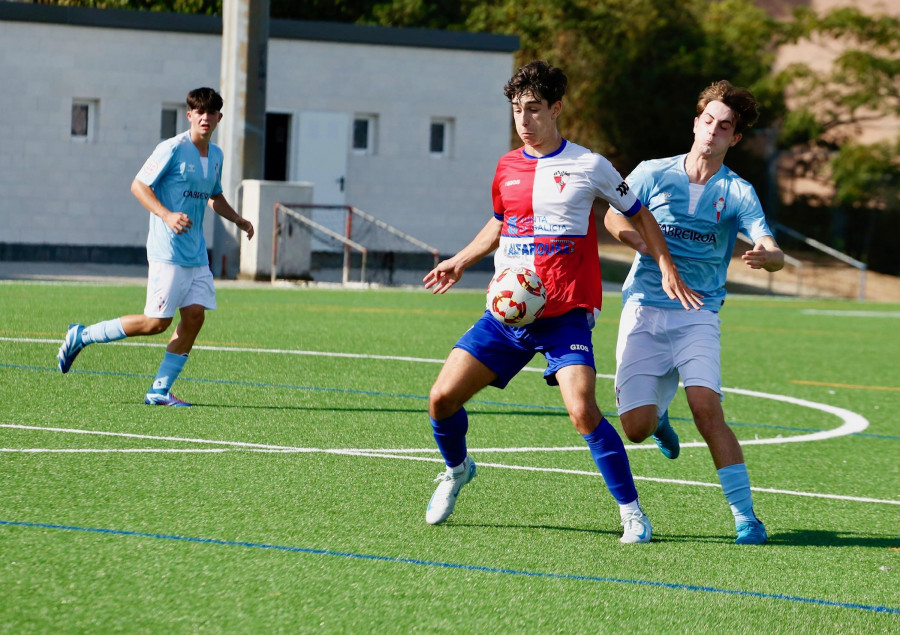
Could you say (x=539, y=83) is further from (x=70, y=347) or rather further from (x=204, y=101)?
(x=70, y=347)

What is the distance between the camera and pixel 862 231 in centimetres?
3938

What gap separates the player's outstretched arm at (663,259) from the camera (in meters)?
5.92

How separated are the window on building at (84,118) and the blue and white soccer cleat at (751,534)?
23.4 m

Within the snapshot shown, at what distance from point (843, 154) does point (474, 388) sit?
3401cm

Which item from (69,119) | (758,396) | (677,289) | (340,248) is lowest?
(340,248)

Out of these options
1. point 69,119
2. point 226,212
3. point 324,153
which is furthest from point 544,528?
point 324,153

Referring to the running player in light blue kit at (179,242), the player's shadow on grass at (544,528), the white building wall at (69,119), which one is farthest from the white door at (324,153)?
the player's shadow on grass at (544,528)

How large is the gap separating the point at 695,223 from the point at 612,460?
1.26 m

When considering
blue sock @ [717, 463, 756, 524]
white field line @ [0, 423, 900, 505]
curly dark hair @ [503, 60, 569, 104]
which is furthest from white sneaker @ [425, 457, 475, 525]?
curly dark hair @ [503, 60, 569, 104]

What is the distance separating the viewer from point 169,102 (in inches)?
1077

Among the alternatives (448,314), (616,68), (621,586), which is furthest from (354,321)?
(616,68)

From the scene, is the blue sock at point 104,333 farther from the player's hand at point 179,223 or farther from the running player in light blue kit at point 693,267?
the running player in light blue kit at point 693,267

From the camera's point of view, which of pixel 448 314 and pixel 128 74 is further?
pixel 128 74

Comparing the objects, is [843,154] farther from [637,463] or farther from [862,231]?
[637,463]
